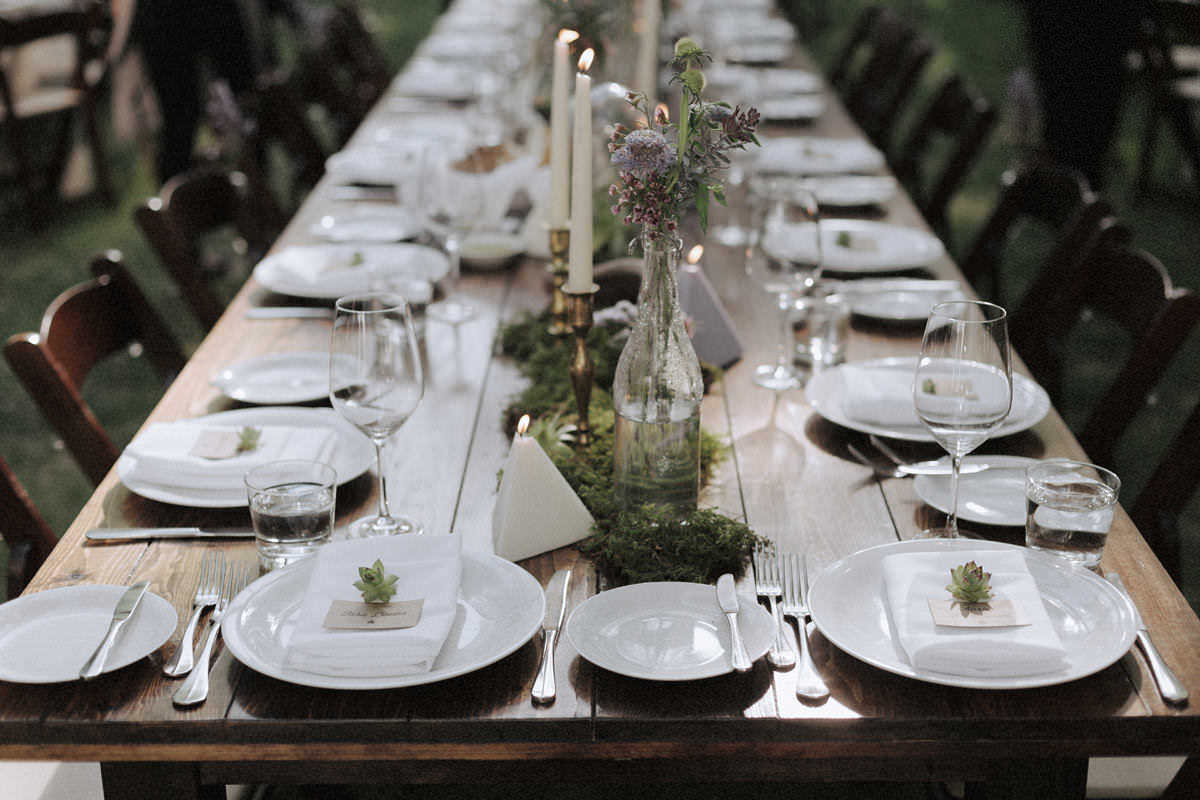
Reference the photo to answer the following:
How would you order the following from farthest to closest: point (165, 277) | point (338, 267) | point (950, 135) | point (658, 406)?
point (165, 277) → point (950, 135) → point (338, 267) → point (658, 406)

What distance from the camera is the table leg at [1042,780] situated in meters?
1.23

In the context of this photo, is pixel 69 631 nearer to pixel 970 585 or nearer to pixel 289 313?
pixel 970 585

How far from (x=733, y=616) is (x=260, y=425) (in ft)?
2.62

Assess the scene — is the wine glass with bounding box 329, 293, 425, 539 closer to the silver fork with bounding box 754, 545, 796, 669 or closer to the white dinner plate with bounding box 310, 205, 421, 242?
the silver fork with bounding box 754, 545, 796, 669

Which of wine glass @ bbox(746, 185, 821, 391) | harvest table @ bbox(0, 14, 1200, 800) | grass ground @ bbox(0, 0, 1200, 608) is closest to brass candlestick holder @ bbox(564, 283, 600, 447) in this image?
harvest table @ bbox(0, 14, 1200, 800)

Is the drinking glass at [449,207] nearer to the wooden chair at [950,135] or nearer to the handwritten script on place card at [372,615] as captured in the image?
the handwritten script on place card at [372,615]

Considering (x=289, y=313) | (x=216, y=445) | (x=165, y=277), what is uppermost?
(x=216, y=445)

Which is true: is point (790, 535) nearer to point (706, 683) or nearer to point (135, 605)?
point (706, 683)

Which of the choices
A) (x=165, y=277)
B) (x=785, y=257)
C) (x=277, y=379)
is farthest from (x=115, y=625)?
(x=165, y=277)

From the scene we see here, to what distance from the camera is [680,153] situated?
1.30m

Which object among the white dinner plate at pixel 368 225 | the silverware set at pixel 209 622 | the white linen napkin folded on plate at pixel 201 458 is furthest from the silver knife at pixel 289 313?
the silverware set at pixel 209 622

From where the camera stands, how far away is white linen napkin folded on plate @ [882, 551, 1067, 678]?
3.81ft

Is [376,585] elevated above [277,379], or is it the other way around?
[376,585]

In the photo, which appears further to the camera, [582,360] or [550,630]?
[582,360]
